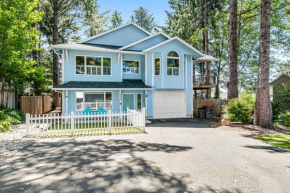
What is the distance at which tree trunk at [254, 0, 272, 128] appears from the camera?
988 cm

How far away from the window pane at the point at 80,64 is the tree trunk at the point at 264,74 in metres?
12.5

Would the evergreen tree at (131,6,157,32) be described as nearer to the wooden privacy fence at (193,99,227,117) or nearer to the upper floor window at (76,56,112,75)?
the wooden privacy fence at (193,99,227,117)

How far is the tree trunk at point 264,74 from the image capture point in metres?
9.88

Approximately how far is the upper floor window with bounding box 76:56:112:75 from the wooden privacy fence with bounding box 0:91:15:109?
5547 millimetres

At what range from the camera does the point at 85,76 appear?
14.3 metres

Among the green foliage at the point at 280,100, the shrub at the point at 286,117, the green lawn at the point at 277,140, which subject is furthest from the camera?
the green foliage at the point at 280,100

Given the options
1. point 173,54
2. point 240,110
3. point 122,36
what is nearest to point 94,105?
point 122,36

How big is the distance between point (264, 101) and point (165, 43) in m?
8.57

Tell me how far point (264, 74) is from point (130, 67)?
399 inches

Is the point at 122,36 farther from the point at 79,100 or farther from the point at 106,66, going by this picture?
the point at 79,100

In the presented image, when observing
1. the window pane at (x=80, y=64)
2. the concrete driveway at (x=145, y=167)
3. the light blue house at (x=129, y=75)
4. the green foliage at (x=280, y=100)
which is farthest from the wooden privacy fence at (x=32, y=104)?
the green foliage at (x=280, y=100)

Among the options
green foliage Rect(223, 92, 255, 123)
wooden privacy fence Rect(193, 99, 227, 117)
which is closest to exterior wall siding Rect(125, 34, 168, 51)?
wooden privacy fence Rect(193, 99, 227, 117)

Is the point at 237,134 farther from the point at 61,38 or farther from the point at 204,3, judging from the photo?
the point at 61,38

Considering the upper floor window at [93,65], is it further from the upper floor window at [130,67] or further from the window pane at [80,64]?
the upper floor window at [130,67]
